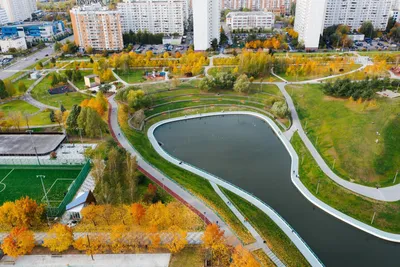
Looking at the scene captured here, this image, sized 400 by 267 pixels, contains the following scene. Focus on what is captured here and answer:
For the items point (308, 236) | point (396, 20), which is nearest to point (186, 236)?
point (308, 236)

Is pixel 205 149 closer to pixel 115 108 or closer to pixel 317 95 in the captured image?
pixel 115 108

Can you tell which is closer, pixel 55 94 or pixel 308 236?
pixel 308 236

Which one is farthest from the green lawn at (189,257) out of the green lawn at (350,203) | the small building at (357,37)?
the small building at (357,37)

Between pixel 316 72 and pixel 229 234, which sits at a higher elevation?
pixel 316 72

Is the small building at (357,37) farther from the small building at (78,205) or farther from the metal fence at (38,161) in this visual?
the small building at (78,205)

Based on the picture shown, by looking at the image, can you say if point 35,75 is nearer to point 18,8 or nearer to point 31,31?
point 31,31

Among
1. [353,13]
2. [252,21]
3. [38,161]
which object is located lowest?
[38,161]

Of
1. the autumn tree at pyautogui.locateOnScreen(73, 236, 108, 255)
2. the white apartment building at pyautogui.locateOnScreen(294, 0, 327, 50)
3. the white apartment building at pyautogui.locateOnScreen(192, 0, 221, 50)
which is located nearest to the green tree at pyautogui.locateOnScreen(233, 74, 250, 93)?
the white apartment building at pyautogui.locateOnScreen(192, 0, 221, 50)

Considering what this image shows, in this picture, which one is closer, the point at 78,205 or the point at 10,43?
the point at 78,205

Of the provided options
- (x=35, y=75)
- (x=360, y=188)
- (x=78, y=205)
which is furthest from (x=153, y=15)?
(x=360, y=188)
